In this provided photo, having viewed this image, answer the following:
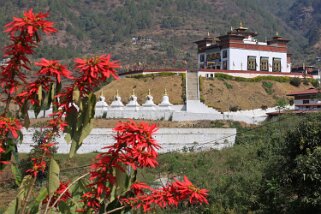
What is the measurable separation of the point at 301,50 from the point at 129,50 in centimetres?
4487

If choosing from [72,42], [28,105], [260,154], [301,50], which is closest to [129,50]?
[72,42]

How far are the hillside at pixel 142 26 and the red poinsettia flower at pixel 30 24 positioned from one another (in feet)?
277

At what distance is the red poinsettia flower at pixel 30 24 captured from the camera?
3.61 m

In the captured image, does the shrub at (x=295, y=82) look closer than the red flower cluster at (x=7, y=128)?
No

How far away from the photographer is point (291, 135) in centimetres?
1644

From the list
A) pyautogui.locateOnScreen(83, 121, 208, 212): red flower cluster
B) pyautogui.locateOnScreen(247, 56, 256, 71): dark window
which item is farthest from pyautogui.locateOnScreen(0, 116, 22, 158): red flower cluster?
pyautogui.locateOnScreen(247, 56, 256, 71): dark window

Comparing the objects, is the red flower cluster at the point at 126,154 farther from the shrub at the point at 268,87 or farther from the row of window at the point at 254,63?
the row of window at the point at 254,63

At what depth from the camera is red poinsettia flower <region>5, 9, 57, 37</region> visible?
361 cm

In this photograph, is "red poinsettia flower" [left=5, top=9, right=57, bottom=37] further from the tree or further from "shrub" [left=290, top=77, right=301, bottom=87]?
"shrub" [left=290, top=77, right=301, bottom=87]

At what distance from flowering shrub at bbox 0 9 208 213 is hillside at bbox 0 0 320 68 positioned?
84.3m

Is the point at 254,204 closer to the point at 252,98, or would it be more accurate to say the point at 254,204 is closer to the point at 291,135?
the point at 291,135

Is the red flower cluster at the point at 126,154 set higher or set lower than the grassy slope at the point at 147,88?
lower

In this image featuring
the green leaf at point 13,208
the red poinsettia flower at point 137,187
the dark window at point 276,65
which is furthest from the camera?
the dark window at point 276,65

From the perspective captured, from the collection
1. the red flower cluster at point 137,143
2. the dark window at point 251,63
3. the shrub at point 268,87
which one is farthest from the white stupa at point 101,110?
the red flower cluster at point 137,143
